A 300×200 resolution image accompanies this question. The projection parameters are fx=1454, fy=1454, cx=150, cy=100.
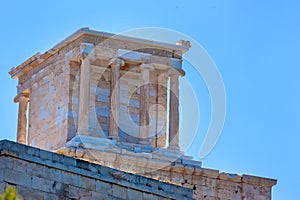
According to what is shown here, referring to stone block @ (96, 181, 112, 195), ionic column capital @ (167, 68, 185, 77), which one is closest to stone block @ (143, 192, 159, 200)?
stone block @ (96, 181, 112, 195)

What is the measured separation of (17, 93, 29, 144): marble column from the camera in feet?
158

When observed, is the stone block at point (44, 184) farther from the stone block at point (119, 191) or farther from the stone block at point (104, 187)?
the stone block at point (119, 191)

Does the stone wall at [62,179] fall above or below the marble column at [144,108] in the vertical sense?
below

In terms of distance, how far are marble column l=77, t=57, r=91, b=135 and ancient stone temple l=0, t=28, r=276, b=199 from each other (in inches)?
1.2

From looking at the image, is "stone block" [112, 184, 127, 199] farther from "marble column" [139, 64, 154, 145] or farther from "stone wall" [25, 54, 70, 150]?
"marble column" [139, 64, 154, 145]

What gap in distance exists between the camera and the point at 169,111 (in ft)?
154

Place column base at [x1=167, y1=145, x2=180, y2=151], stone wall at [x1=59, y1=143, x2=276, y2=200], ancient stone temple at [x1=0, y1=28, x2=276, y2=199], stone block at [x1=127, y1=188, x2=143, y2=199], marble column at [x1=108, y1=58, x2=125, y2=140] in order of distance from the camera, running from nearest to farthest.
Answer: stone block at [x1=127, y1=188, x2=143, y2=199] → stone wall at [x1=59, y1=143, x2=276, y2=200] → ancient stone temple at [x1=0, y1=28, x2=276, y2=199] → marble column at [x1=108, y1=58, x2=125, y2=140] → column base at [x1=167, y1=145, x2=180, y2=151]

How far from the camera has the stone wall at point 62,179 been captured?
25609 millimetres

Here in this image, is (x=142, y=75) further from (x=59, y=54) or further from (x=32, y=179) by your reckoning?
(x=32, y=179)

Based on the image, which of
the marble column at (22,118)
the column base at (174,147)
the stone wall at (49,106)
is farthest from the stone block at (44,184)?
the marble column at (22,118)

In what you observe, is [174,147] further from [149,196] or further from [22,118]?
[149,196]

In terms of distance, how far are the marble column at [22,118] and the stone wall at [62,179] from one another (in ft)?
67.4

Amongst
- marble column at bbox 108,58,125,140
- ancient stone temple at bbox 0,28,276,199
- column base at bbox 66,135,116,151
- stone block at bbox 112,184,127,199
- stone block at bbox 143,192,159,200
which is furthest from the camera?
marble column at bbox 108,58,125,140

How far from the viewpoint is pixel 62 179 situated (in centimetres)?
2630
